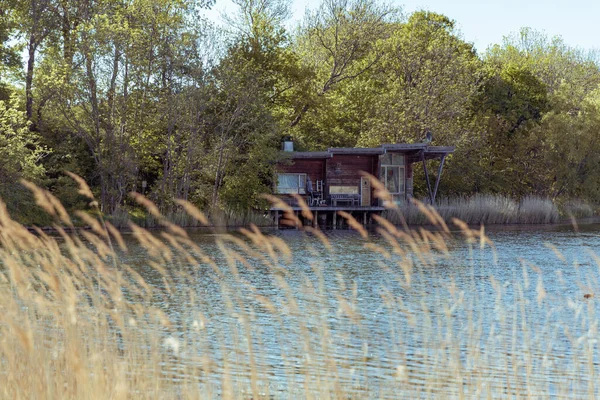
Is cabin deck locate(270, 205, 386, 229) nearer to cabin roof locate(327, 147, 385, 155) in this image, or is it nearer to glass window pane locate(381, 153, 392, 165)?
glass window pane locate(381, 153, 392, 165)

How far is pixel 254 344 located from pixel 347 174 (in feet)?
102

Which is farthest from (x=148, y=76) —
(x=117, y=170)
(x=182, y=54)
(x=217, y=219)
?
(x=217, y=219)

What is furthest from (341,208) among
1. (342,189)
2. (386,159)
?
(386,159)

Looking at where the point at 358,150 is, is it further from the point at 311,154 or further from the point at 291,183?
the point at 291,183

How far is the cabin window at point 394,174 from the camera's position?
139 ft

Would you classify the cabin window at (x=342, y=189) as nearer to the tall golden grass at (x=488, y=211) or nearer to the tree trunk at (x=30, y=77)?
the tall golden grass at (x=488, y=211)

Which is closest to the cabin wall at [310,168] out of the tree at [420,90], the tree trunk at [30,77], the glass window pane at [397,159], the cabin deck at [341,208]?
the cabin deck at [341,208]

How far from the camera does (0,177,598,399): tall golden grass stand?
20.4 ft

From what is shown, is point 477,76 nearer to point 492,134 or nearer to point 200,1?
point 492,134

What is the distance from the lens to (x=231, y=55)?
4075 centimetres

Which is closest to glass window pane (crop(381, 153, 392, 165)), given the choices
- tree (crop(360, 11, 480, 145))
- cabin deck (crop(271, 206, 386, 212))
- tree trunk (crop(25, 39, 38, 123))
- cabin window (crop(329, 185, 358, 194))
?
cabin window (crop(329, 185, 358, 194))

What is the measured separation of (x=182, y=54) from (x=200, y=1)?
4745 millimetres

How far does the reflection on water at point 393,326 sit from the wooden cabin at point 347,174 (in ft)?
52.3

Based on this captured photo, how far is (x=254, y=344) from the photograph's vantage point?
1124cm
